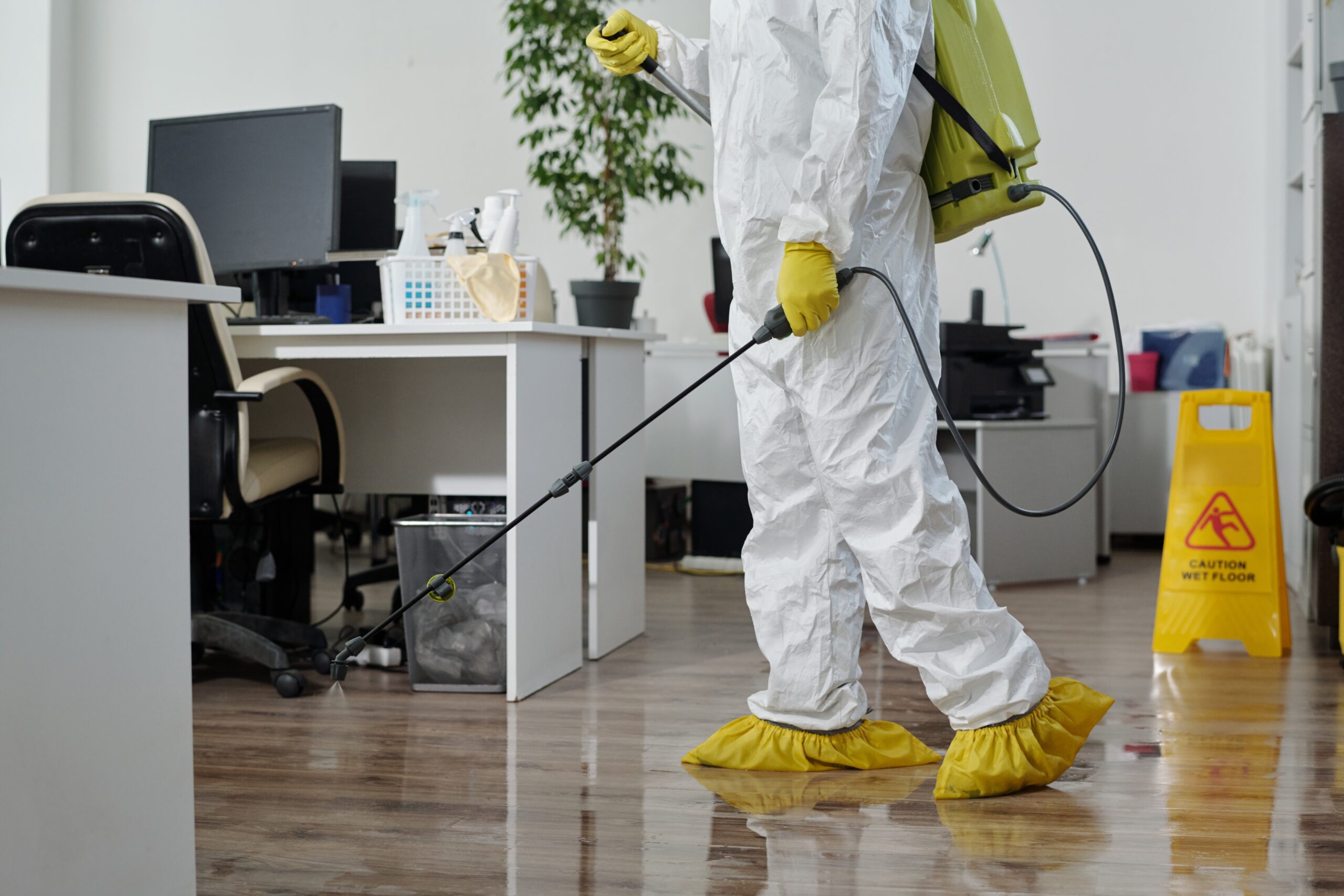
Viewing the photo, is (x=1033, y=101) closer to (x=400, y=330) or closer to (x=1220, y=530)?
(x=1220, y=530)

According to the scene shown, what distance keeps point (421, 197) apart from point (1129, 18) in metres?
3.30

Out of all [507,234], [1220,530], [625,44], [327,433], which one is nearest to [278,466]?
[327,433]

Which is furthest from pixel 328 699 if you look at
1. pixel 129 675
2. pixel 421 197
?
pixel 129 675

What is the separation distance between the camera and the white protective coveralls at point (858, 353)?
1.53m

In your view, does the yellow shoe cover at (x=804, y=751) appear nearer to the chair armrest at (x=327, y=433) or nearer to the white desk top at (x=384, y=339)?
the white desk top at (x=384, y=339)

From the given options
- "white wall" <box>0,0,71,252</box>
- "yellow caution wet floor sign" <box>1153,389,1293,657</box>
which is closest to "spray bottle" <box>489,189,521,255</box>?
"yellow caution wet floor sign" <box>1153,389,1293,657</box>

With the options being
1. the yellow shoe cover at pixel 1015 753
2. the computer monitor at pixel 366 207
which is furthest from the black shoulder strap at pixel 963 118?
the computer monitor at pixel 366 207

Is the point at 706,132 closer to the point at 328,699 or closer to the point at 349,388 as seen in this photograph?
the point at 349,388

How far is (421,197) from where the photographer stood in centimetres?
238

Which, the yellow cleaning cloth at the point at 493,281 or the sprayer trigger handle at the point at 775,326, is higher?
the yellow cleaning cloth at the point at 493,281

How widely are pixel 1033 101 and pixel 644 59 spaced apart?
3278mm

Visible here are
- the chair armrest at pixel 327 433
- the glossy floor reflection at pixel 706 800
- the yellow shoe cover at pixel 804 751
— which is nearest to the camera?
→ the glossy floor reflection at pixel 706 800

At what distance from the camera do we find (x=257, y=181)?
8.81 feet

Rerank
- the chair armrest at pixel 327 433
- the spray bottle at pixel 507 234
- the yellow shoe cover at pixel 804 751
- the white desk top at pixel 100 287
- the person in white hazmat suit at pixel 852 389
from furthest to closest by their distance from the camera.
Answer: the chair armrest at pixel 327 433 → the spray bottle at pixel 507 234 → the yellow shoe cover at pixel 804 751 → the person in white hazmat suit at pixel 852 389 → the white desk top at pixel 100 287
